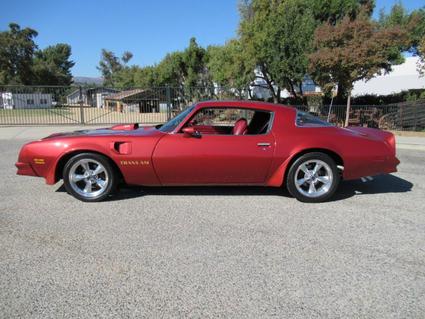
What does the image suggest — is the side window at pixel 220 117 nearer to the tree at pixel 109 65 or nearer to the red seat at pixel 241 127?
the red seat at pixel 241 127

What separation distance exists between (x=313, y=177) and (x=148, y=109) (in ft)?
59.1

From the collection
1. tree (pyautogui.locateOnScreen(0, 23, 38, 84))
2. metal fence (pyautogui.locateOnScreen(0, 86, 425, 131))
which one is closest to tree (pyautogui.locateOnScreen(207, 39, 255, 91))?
metal fence (pyautogui.locateOnScreen(0, 86, 425, 131))

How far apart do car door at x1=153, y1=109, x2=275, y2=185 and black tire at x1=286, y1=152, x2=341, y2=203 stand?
0.38 metres

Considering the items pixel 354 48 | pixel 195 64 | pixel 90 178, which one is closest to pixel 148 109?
pixel 354 48

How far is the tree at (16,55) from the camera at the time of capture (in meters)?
77.1

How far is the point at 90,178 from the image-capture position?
16.5ft

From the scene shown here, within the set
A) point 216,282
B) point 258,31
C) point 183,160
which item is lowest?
point 216,282

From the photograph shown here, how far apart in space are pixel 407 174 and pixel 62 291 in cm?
644

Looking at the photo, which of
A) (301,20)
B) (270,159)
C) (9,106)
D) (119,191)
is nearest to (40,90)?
(9,106)

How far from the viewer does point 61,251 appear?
354cm

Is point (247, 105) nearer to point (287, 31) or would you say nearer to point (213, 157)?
point (213, 157)

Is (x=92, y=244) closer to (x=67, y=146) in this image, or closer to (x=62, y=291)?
(x=62, y=291)

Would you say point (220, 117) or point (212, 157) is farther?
point (220, 117)

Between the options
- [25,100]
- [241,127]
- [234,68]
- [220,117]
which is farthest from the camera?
[234,68]
